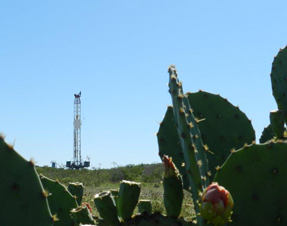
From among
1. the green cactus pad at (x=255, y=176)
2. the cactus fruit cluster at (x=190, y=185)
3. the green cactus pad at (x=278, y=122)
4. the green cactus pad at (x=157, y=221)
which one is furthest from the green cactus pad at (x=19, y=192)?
the green cactus pad at (x=278, y=122)

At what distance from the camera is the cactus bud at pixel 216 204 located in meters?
1.15

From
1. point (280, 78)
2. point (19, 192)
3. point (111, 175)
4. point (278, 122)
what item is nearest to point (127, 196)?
point (19, 192)

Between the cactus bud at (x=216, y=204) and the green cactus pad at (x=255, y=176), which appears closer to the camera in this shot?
the cactus bud at (x=216, y=204)

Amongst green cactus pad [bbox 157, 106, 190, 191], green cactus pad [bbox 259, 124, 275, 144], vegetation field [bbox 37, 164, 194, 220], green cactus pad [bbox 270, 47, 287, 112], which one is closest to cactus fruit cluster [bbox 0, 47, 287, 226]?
green cactus pad [bbox 157, 106, 190, 191]

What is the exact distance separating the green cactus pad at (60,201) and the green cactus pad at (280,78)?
165 cm

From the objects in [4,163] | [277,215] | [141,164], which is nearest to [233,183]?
[277,215]

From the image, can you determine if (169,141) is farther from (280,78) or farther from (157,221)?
(280,78)

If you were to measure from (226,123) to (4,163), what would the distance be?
1.27 metres

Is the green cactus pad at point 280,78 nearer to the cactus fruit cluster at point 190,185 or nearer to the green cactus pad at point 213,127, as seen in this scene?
the green cactus pad at point 213,127

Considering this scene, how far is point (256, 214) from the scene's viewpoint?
1744 mm

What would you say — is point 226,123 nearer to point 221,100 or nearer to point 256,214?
point 221,100

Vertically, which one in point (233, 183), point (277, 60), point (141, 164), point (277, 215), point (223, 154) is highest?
point (141, 164)

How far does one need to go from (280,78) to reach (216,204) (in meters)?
2.42

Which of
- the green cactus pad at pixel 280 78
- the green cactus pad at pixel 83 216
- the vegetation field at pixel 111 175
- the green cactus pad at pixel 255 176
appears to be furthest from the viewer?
the vegetation field at pixel 111 175
